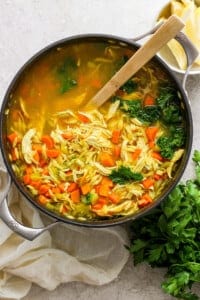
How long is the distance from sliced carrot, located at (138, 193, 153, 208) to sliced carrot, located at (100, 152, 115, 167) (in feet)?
0.41

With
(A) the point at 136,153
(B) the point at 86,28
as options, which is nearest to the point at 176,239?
(A) the point at 136,153

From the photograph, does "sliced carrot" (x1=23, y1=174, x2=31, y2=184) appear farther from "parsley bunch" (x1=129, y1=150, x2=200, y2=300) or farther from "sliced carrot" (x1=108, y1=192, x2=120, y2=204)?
"parsley bunch" (x1=129, y1=150, x2=200, y2=300)

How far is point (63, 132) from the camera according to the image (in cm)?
214

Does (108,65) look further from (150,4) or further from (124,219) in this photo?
(124,219)

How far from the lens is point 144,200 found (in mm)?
2123

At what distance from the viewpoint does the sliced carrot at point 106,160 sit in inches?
84.3

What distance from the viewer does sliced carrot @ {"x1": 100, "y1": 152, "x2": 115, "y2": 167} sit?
7.02 ft

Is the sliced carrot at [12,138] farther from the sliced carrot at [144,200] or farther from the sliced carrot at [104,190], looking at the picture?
the sliced carrot at [144,200]

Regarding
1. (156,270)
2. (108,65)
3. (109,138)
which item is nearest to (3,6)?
(108,65)

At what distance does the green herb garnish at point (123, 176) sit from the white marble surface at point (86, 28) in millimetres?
283

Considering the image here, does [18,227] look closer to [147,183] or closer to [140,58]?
[147,183]

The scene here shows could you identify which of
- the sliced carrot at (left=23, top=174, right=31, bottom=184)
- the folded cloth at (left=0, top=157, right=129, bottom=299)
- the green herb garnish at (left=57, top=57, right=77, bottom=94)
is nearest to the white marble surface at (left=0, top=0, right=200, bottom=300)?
the folded cloth at (left=0, top=157, right=129, bottom=299)

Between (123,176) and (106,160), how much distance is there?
0.07m

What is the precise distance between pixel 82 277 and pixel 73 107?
538mm
